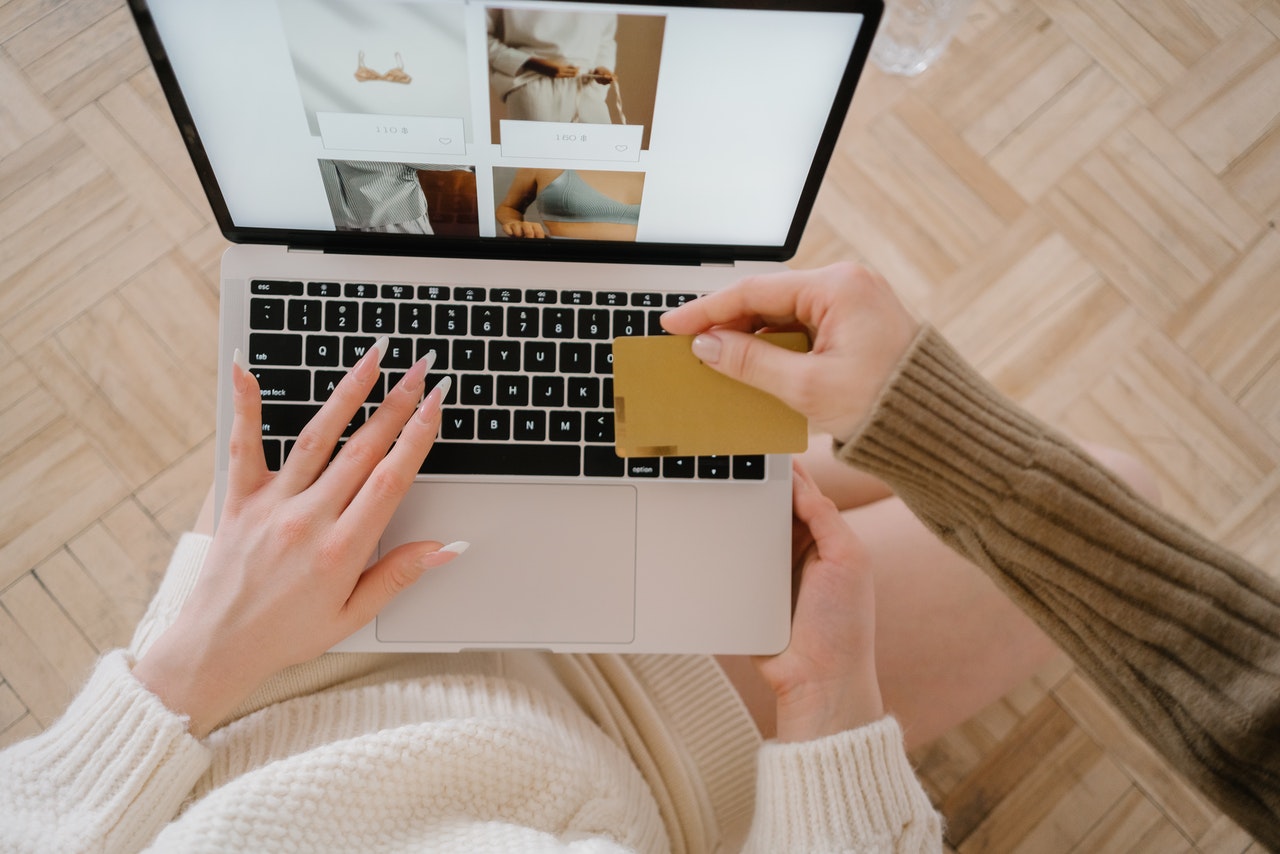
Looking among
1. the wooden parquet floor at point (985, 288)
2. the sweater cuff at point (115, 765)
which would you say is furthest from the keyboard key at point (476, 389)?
the wooden parquet floor at point (985, 288)

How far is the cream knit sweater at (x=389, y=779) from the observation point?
568 millimetres

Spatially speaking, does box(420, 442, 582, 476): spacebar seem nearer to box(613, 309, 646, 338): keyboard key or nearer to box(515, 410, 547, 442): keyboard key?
box(515, 410, 547, 442): keyboard key

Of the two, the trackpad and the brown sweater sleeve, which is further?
the trackpad

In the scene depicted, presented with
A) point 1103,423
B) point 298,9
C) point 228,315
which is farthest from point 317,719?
point 1103,423

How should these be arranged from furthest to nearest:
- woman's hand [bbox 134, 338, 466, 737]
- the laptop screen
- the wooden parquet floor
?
the wooden parquet floor, woman's hand [bbox 134, 338, 466, 737], the laptop screen

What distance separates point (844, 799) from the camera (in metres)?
0.66

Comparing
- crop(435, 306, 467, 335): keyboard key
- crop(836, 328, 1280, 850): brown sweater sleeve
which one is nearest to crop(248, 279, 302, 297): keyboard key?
crop(435, 306, 467, 335): keyboard key

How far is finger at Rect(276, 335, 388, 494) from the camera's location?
640 millimetres

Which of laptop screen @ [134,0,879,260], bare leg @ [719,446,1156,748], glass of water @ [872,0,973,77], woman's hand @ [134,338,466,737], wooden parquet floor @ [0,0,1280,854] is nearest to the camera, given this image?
laptop screen @ [134,0,879,260]

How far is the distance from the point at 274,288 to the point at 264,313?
23 mm

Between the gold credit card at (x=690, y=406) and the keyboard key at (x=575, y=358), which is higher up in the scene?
the keyboard key at (x=575, y=358)

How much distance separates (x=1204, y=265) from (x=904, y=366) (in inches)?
34.0

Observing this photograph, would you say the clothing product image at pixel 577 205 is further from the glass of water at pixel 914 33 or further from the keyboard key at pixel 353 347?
the glass of water at pixel 914 33

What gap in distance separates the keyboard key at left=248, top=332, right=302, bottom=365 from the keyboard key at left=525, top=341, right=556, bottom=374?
0.62ft
